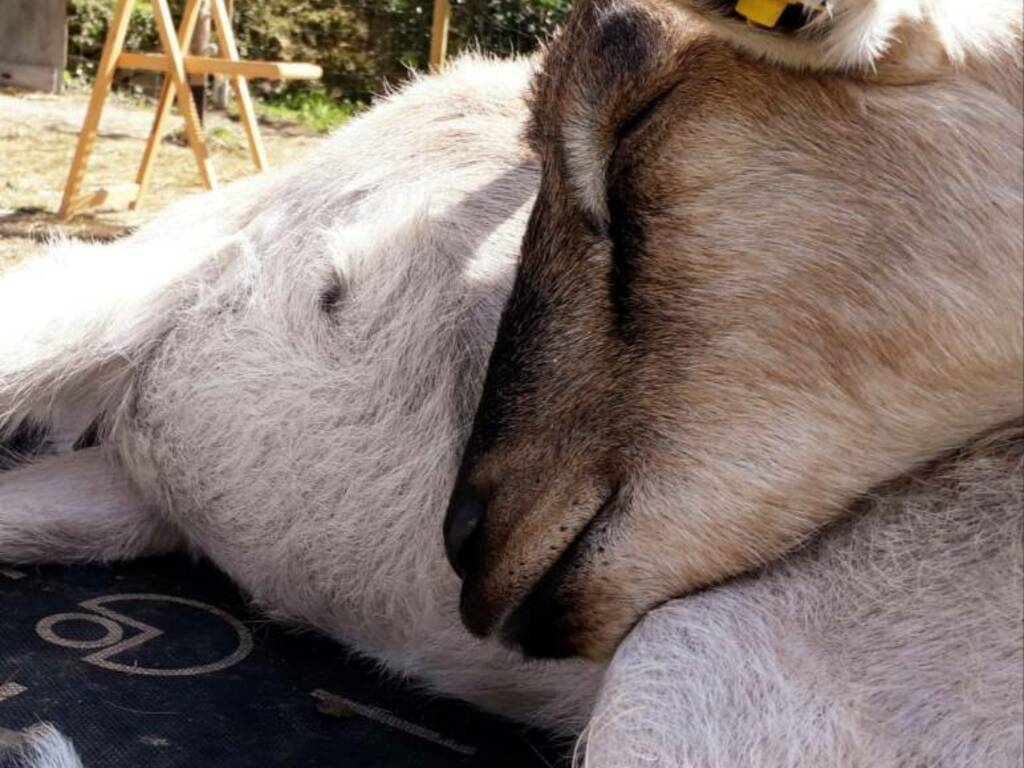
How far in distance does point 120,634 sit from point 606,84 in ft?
5.11

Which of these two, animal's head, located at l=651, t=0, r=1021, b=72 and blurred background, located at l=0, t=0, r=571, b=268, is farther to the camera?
blurred background, located at l=0, t=0, r=571, b=268

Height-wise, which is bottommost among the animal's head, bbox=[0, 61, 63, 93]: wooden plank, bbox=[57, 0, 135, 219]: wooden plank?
bbox=[0, 61, 63, 93]: wooden plank

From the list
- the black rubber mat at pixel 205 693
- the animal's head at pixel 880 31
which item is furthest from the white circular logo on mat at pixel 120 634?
the animal's head at pixel 880 31

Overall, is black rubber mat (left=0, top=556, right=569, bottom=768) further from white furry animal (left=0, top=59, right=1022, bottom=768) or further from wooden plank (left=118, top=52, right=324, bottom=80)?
wooden plank (left=118, top=52, right=324, bottom=80)

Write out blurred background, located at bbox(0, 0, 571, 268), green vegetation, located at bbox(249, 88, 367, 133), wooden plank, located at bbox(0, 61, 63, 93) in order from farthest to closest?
1. green vegetation, located at bbox(249, 88, 367, 133)
2. wooden plank, located at bbox(0, 61, 63, 93)
3. blurred background, located at bbox(0, 0, 571, 268)

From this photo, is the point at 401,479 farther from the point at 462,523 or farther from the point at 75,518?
the point at 75,518

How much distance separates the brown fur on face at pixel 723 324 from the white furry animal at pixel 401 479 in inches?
5.6

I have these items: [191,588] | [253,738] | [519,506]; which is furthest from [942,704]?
[191,588]

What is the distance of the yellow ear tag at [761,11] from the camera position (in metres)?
1.97

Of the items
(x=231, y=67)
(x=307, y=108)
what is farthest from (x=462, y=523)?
(x=307, y=108)

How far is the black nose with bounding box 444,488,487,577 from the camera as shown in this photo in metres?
2.19

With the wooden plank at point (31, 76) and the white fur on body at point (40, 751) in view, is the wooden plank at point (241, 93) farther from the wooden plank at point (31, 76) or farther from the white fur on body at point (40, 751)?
the white fur on body at point (40, 751)

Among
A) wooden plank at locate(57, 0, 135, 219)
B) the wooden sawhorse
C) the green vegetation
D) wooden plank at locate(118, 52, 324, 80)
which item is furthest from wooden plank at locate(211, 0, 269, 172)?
the green vegetation

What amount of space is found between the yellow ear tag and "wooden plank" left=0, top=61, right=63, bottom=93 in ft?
40.5
